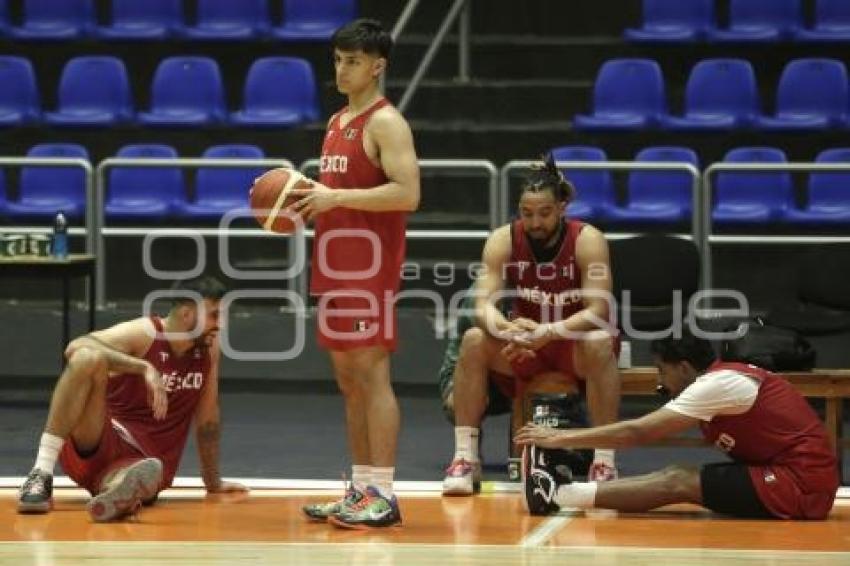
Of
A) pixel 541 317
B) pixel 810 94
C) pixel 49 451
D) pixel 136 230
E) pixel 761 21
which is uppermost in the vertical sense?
pixel 761 21

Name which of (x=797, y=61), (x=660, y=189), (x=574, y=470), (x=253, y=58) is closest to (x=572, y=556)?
(x=574, y=470)

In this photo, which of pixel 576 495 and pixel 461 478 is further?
pixel 461 478

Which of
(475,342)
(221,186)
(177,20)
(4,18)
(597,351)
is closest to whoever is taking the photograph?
(597,351)

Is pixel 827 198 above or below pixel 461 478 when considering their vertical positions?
above

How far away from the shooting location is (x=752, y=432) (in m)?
6.38

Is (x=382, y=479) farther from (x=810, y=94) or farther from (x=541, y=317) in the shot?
(x=810, y=94)

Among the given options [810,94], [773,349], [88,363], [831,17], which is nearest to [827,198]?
[810,94]

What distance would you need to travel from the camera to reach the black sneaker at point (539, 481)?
258 inches

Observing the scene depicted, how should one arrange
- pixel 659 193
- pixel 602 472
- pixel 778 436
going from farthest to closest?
pixel 659 193
pixel 602 472
pixel 778 436

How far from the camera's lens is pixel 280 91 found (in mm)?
12031

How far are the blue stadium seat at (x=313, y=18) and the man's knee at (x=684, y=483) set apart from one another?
6.49 m

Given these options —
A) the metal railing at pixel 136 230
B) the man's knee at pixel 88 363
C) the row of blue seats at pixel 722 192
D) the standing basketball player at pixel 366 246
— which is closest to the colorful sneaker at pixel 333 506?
the standing basketball player at pixel 366 246

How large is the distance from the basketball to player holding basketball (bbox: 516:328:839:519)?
3.61ft

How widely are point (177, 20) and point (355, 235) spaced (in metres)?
6.90
